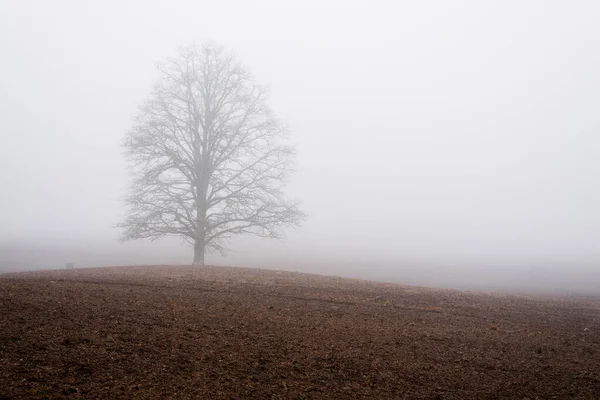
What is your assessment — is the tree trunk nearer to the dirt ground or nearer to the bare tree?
the bare tree

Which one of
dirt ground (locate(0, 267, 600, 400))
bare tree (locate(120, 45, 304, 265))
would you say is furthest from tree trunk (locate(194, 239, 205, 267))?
dirt ground (locate(0, 267, 600, 400))

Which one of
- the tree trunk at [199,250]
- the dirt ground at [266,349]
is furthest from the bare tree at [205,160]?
the dirt ground at [266,349]

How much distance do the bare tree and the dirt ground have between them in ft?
39.1

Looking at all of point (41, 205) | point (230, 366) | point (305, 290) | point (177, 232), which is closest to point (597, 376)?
point (230, 366)

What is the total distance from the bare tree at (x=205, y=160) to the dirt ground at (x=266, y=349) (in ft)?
39.1

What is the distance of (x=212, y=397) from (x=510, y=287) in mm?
31732

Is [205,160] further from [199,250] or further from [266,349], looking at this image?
[266,349]

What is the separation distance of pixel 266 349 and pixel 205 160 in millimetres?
17440

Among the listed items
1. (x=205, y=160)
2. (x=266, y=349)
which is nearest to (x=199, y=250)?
(x=205, y=160)

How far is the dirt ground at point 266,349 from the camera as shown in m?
5.94

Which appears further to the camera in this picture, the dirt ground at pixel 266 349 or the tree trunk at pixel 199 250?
the tree trunk at pixel 199 250

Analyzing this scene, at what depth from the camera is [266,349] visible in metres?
7.49

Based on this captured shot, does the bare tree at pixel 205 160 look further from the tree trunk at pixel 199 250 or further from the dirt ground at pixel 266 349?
the dirt ground at pixel 266 349

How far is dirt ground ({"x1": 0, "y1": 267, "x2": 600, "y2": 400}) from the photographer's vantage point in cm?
594
